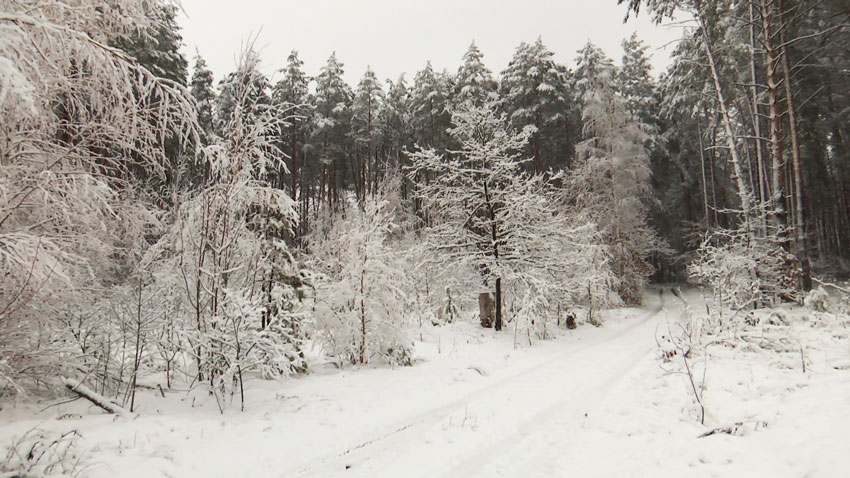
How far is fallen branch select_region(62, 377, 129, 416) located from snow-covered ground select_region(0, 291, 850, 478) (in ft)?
0.55

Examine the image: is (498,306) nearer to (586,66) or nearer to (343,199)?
(343,199)

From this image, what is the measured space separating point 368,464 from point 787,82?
Answer: 16717 millimetres

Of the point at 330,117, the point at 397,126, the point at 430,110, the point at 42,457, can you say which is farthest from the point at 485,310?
the point at 397,126

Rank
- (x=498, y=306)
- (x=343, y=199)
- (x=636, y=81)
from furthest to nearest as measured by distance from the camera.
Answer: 1. (x=636, y=81)
2. (x=343, y=199)
3. (x=498, y=306)

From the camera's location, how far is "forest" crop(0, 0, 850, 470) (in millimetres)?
5016

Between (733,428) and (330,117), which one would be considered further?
(330,117)

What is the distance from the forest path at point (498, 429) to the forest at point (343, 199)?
2.22m

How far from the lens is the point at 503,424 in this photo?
542cm

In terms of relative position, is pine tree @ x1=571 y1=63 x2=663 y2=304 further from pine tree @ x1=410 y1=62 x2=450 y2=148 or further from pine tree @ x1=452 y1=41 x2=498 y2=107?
pine tree @ x1=410 y1=62 x2=450 y2=148

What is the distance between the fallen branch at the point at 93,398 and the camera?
17.6 ft

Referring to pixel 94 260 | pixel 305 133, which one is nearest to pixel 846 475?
pixel 94 260

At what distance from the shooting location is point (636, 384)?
6883 mm

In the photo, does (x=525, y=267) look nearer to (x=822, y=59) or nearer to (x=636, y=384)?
(x=636, y=384)

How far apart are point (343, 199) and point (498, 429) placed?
22.2m
